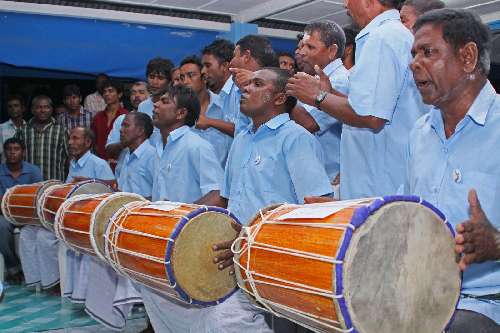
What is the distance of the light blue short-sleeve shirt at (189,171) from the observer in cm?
345

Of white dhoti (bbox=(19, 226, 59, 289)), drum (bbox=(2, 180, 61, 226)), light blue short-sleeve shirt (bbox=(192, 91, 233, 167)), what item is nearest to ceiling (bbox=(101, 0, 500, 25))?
drum (bbox=(2, 180, 61, 226))

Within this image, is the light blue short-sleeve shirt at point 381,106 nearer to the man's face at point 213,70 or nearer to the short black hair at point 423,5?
the short black hair at point 423,5

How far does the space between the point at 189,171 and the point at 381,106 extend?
1.52 metres

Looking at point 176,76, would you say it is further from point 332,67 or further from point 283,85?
point 283,85

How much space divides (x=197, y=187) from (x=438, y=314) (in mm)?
2057

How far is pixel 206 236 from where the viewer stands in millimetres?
2473

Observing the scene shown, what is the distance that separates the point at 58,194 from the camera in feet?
14.6

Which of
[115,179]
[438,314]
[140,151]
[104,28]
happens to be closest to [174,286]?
[438,314]

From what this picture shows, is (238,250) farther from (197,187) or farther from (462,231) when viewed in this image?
(197,187)

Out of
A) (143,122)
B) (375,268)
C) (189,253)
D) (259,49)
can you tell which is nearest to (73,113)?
(143,122)

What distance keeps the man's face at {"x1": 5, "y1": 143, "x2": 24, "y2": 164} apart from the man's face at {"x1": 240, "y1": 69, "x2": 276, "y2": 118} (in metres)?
4.10

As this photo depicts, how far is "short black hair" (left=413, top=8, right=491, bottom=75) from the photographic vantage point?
6.13 feet

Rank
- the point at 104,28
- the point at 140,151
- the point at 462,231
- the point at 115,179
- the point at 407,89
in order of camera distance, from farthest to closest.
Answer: the point at 104,28 → the point at 115,179 → the point at 140,151 → the point at 407,89 → the point at 462,231

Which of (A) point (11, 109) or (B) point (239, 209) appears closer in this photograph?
(B) point (239, 209)
